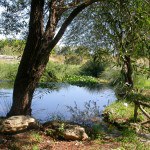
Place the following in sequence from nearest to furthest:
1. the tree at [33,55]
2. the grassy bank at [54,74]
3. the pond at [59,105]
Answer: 1. the tree at [33,55]
2. the pond at [59,105]
3. the grassy bank at [54,74]

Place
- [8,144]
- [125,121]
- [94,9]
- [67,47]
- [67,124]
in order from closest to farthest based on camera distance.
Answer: [8,144]
[67,124]
[94,9]
[125,121]
[67,47]

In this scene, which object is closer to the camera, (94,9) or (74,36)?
(94,9)

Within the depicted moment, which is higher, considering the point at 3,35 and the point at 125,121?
the point at 3,35

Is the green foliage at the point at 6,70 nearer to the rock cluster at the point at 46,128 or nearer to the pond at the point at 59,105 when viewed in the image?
the pond at the point at 59,105

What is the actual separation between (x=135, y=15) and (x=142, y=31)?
865 millimetres

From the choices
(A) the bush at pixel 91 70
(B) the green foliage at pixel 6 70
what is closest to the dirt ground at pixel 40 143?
(B) the green foliage at pixel 6 70

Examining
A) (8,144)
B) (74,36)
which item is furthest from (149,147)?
(74,36)

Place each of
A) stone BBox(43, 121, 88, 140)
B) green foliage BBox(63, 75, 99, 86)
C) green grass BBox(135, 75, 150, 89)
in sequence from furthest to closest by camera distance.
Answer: green foliage BBox(63, 75, 99, 86)
green grass BBox(135, 75, 150, 89)
stone BBox(43, 121, 88, 140)

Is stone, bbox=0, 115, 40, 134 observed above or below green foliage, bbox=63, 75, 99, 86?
above

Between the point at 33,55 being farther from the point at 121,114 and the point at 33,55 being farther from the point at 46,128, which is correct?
the point at 121,114

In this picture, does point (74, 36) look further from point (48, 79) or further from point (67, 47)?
point (48, 79)

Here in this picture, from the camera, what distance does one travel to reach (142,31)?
10.7 meters

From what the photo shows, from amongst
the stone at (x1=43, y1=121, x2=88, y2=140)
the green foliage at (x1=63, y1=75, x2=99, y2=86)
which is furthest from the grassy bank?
the stone at (x1=43, y1=121, x2=88, y2=140)

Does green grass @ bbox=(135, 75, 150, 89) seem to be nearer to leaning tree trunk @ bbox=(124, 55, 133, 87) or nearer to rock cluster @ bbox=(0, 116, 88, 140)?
leaning tree trunk @ bbox=(124, 55, 133, 87)
